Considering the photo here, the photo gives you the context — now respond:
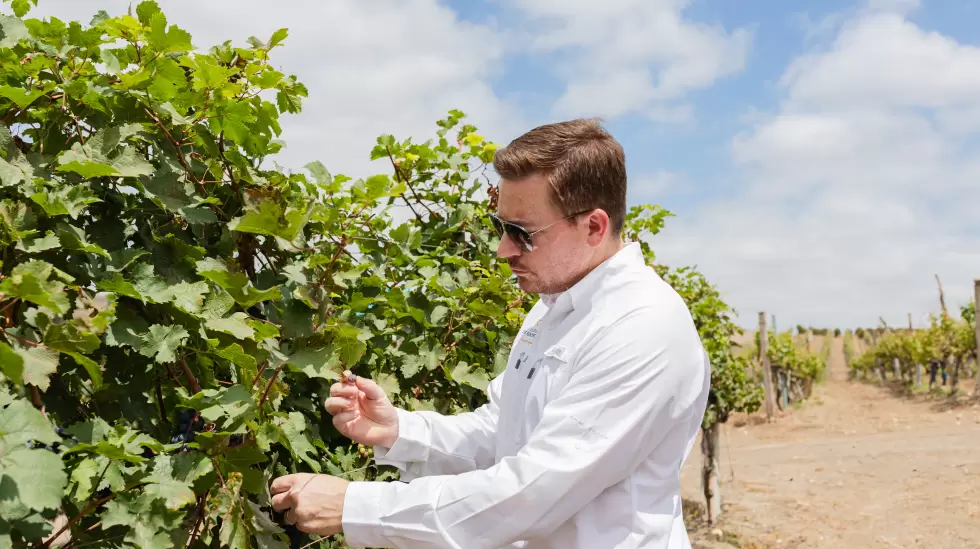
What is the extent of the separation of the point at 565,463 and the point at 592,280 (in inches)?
21.2

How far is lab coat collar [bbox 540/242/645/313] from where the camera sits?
2.09 metres

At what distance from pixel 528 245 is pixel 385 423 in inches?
24.3

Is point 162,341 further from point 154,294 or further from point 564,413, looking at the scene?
point 564,413

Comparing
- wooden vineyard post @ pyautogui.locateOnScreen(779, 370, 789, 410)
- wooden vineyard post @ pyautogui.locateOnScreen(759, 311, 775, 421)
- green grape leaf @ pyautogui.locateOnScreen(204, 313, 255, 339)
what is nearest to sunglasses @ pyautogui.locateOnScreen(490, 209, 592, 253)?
green grape leaf @ pyautogui.locateOnScreen(204, 313, 255, 339)

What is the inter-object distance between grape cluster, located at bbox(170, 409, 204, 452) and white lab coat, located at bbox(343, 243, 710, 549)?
0.38m

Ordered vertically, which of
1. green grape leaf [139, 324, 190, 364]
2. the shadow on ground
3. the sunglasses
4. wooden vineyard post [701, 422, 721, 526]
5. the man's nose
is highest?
the sunglasses

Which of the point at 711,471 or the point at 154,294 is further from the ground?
the point at 154,294

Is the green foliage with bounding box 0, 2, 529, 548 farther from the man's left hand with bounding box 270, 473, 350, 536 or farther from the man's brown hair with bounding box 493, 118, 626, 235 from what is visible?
the man's brown hair with bounding box 493, 118, 626, 235

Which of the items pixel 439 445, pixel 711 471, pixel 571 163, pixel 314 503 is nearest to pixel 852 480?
pixel 711 471

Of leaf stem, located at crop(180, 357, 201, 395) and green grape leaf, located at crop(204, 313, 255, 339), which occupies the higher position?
green grape leaf, located at crop(204, 313, 255, 339)

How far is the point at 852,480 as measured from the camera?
525 inches

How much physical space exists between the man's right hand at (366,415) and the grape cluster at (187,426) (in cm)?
34

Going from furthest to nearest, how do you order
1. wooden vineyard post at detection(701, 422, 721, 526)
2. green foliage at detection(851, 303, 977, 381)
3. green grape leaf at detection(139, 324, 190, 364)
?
1. green foliage at detection(851, 303, 977, 381)
2. wooden vineyard post at detection(701, 422, 721, 526)
3. green grape leaf at detection(139, 324, 190, 364)

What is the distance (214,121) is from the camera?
6.61ft
